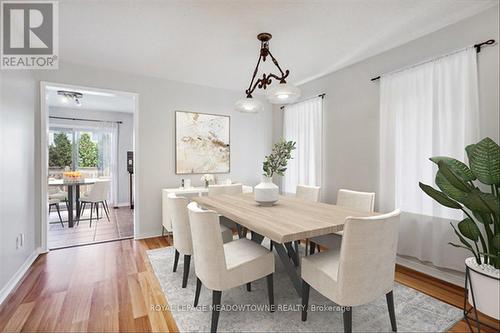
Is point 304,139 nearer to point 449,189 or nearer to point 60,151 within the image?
point 449,189

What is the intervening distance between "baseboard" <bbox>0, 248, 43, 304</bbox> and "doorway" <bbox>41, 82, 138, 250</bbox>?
104 centimetres

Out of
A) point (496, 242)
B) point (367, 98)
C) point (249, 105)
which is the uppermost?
point (367, 98)

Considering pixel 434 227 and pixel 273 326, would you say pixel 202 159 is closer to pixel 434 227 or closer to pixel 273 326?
pixel 273 326

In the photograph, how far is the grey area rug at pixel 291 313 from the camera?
169 cm

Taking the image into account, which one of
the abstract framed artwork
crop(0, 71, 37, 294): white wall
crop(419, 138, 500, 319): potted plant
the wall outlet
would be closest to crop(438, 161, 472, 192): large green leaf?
crop(419, 138, 500, 319): potted plant

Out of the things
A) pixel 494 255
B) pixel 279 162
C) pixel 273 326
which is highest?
pixel 279 162

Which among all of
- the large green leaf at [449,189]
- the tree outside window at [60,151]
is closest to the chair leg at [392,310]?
the large green leaf at [449,189]

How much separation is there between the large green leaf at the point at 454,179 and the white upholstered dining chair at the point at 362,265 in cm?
57

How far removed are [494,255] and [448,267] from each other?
2.45 feet

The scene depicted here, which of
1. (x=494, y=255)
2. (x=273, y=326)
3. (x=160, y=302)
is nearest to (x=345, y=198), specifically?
(x=494, y=255)

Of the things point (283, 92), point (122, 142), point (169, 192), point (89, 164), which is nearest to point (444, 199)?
point (283, 92)

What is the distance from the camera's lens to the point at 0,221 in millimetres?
1980

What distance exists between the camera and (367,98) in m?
3.07

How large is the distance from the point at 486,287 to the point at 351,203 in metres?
1.20
